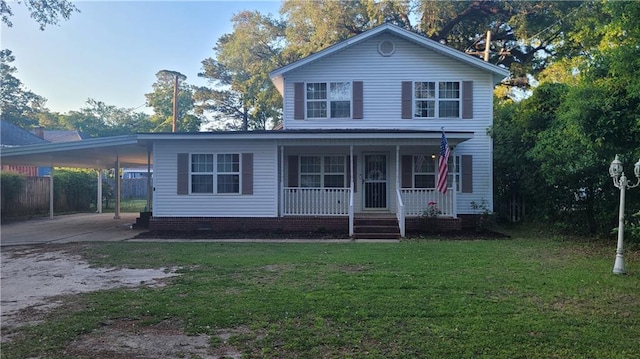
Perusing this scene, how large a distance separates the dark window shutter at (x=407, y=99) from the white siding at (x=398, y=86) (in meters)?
0.14

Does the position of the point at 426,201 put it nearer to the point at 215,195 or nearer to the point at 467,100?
the point at 467,100

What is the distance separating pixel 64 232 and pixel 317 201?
813 cm

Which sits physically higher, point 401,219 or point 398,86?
point 398,86

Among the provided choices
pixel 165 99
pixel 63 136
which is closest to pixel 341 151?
pixel 63 136

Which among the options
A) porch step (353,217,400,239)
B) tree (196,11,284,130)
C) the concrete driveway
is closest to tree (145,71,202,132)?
tree (196,11,284,130)

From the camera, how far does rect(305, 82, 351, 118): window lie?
15211 millimetres

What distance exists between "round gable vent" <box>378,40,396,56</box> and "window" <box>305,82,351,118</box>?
62.9 inches

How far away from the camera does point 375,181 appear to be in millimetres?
14992

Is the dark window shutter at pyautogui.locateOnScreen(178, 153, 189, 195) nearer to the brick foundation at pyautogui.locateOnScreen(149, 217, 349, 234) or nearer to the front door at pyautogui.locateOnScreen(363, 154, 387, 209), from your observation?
the brick foundation at pyautogui.locateOnScreen(149, 217, 349, 234)

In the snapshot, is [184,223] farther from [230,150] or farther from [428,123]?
[428,123]

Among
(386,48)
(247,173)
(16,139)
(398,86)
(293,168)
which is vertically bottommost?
(247,173)

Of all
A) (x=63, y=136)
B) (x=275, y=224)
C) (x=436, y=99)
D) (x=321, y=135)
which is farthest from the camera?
(x=63, y=136)

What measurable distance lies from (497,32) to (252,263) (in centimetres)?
2445

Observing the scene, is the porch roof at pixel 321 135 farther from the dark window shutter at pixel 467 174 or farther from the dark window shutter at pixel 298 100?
the dark window shutter at pixel 298 100
